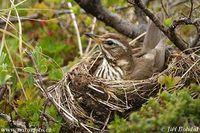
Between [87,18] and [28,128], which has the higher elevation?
[87,18]

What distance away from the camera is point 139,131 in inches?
165

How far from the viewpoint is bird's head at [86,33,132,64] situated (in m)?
6.53

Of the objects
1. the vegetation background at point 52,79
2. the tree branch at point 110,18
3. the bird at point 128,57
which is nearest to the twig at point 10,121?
the vegetation background at point 52,79

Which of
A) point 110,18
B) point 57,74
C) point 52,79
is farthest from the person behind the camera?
point 110,18

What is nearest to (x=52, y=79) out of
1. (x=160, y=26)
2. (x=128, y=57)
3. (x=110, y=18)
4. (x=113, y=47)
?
(x=113, y=47)

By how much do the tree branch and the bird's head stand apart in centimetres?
31

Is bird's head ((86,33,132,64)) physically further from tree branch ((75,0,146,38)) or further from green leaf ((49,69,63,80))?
green leaf ((49,69,63,80))

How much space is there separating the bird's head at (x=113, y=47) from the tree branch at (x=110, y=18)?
12.1 inches

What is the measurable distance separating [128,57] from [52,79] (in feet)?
2.89

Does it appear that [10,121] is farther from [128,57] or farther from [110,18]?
[110,18]

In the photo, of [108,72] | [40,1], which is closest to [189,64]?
[108,72]

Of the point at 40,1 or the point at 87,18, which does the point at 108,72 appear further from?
the point at 40,1

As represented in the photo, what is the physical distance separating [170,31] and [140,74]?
0.76 meters

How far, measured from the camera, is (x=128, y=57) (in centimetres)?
664
